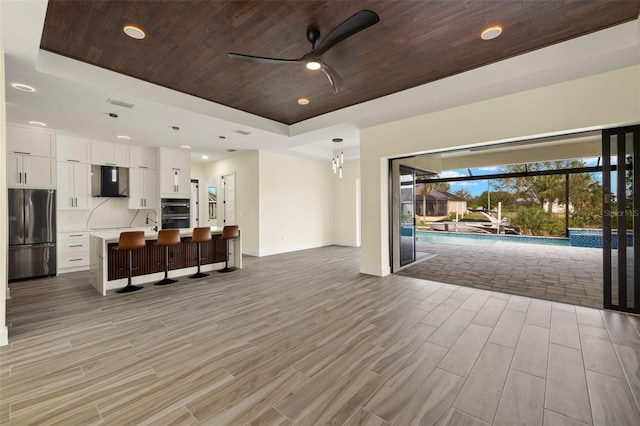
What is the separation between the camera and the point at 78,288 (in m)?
4.52

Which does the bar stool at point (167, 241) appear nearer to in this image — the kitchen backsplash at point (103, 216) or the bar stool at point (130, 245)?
the bar stool at point (130, 245)

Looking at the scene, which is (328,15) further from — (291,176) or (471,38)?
(291,176)

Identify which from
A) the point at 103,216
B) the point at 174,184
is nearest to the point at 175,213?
the point at 174,184

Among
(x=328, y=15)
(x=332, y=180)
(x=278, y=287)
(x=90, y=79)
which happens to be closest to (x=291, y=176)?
(x=332, y=180)

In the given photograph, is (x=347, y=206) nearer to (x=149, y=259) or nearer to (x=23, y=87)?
(x=149, y=259)

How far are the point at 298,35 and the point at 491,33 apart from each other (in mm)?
1982

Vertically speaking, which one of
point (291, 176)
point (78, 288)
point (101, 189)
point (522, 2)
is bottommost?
point (78, 288)

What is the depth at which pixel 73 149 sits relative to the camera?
5918 millimetres

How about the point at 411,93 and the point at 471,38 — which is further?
the point at 411,93

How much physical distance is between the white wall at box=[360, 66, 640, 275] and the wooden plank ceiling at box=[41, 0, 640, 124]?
2.28ft

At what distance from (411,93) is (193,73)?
10.1 ft

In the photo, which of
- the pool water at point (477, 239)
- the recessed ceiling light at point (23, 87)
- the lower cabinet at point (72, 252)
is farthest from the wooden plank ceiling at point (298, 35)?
the pool water at point (477, 239)

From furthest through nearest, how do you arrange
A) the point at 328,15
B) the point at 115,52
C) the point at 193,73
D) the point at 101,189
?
the point at 101,189
the point at 193,73
the point at 115,52
the point at 328,15

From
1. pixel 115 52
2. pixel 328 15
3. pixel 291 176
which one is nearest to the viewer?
pixel 328 15
